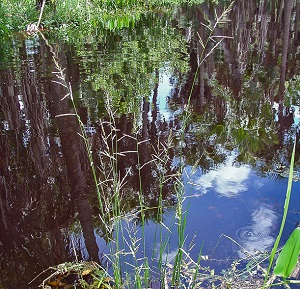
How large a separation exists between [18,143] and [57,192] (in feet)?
3.36

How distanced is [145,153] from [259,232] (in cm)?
150

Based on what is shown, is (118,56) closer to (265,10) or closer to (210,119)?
(210,119)

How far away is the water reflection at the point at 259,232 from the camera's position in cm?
238

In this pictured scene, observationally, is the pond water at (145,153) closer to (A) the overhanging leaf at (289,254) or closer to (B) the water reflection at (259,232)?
(B) the water reflection at (259,232)

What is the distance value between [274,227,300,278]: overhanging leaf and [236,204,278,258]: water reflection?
3.55ft

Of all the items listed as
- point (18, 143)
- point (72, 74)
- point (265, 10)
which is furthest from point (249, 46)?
point (265, 10)

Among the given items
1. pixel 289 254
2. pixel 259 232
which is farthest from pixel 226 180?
pixel 289 254

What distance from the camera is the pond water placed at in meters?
2.38

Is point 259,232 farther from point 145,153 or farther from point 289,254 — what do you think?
point 145,153

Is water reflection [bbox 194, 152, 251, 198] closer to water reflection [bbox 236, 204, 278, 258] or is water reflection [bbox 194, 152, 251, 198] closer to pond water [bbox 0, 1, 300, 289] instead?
pond water [bbox 0, 1, 300, 289]

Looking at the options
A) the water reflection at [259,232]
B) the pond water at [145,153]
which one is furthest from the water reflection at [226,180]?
the water reflection at [259,232]

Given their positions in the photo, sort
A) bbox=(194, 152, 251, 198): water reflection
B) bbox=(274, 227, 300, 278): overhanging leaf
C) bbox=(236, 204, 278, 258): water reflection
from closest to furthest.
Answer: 1. bbox=(274, 227, 300, 278): overhanging leaf
2. bbox=(236, 204, 278, 258): water reflection
3. bbox=(194, 152, 251, 198): water reflection

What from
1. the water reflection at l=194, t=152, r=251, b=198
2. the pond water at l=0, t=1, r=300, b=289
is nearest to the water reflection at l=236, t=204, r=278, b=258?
the pond water at l=0, t=1, r=300, b=289

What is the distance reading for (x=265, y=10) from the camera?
699 inches
